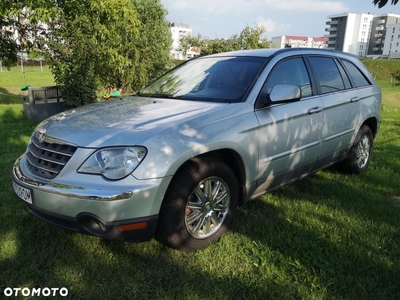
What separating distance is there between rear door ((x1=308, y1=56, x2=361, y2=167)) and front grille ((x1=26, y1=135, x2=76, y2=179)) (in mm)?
2708

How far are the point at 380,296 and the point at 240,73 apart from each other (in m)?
2.26

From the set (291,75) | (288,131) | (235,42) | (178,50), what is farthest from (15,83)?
(288,131)

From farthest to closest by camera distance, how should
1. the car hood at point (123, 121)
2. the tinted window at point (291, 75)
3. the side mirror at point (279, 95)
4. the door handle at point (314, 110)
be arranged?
the door handle at point (314, 110) → the tinted window at point (291, 75) → the side mirror at point (279, 95) → the car hood at point (123, 121)

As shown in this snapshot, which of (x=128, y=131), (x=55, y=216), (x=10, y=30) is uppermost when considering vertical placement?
(x=10, y=30)

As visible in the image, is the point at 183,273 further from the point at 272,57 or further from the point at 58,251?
the point at 272,57

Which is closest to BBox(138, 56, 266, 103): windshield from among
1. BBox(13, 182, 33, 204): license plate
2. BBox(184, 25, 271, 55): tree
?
BBox(13, 182, 33, 204): license plate

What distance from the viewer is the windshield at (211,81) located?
11.1 ft

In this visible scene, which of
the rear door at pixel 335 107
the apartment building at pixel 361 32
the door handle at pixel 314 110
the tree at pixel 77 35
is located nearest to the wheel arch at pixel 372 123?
the rear door at pixel 335 107

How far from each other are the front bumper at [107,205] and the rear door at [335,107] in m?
2.31

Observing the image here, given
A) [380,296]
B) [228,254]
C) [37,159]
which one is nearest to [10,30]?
[37,159]

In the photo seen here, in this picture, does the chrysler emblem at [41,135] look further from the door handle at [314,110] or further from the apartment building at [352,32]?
the apartment building at [352,32]

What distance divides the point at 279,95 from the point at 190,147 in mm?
1065

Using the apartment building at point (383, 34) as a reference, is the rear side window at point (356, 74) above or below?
below

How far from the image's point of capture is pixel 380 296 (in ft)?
7.91
